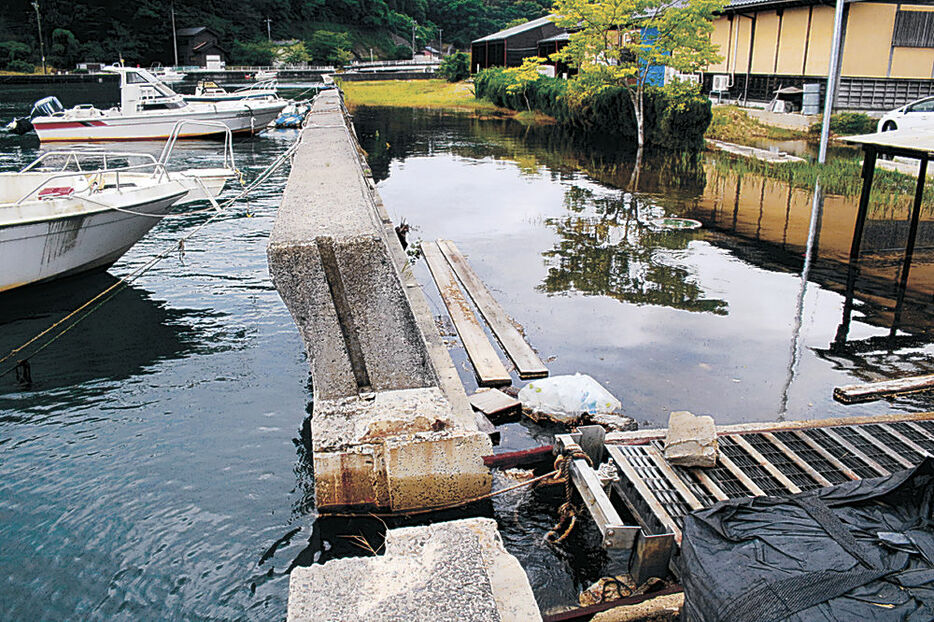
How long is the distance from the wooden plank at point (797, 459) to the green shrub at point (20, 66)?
9728 centimetres

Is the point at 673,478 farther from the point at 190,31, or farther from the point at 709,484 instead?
the point at 190,31

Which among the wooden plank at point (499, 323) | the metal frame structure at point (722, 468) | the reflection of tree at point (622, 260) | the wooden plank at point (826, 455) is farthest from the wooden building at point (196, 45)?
the wooden plank at point (826, 455)

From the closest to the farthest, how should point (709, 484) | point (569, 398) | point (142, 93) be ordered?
1. point (709, 484)
2. point (569, 398)
3. point (142, 93)

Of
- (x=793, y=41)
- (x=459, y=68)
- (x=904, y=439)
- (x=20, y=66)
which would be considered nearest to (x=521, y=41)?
(x=459, y=68)

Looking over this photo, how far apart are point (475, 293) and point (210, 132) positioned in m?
26.5

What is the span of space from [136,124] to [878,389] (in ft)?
103

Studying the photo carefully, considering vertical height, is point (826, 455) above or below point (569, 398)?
above

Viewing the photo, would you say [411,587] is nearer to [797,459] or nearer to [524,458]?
[524,458]

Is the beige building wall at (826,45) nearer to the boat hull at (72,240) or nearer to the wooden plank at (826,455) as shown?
the boat hull at (72,240)

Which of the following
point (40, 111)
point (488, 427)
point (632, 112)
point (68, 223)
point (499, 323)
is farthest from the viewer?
point (40, 111)

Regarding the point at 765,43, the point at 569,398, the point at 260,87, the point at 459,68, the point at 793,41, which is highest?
the point at 459,68

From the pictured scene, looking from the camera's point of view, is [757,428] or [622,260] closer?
[757,428]

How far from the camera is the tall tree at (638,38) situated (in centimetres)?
2303

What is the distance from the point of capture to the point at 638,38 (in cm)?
2445
